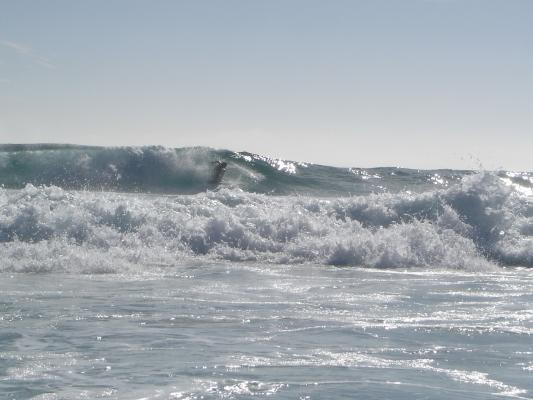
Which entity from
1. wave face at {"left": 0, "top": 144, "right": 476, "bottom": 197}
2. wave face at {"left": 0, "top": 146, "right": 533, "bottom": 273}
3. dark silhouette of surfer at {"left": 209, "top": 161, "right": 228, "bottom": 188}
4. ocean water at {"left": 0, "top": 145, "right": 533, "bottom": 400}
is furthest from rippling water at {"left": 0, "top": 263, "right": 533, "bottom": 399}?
dark silhouette of surfer at {"left": 209, "top": 161, "right": 228, "bottom": 188}

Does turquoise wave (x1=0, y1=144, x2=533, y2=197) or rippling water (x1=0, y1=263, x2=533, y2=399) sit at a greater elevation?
turquoise wave (x1=0, y1=144, x2=533, y2=197)

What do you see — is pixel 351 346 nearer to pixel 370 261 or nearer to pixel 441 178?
pixel 370 261

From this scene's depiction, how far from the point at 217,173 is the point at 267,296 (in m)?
17.4

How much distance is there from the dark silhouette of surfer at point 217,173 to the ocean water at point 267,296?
3.05m

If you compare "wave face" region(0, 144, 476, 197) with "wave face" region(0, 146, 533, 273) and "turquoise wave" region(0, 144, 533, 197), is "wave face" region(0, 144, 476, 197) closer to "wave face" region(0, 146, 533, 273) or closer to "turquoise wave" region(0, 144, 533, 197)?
"turquoise wave" region(0, 144, 533, 197)

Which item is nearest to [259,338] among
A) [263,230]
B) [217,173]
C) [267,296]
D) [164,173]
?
[267,296]

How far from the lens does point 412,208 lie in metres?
18.4

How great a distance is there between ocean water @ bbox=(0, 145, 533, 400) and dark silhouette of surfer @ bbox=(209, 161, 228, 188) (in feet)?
10.0

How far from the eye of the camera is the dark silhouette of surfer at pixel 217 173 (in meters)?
26.1

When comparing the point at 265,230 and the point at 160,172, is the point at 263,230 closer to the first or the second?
the point at 265,230

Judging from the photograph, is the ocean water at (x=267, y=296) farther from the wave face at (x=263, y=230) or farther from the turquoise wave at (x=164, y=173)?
→ the turquoise wave at (x=164, y=173)

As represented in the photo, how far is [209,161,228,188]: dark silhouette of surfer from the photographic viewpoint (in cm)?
2606

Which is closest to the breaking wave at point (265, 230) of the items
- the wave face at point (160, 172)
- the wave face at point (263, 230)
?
the wave face at point (263, 230)

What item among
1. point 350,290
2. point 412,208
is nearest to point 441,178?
point 412,208
